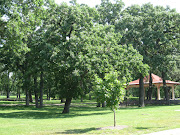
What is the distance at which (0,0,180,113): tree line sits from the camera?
646 inches

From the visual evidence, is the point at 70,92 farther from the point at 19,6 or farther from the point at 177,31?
the point at 177,31

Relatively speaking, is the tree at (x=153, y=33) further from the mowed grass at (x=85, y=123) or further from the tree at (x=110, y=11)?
the mowed grass at (x=85, y=123)

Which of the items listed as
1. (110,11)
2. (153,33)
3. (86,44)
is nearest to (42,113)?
(86,44)

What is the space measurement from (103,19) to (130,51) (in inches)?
709

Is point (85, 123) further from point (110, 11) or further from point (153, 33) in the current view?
point (110, 11)

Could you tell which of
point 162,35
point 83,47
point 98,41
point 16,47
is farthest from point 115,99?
Result: point 162,35

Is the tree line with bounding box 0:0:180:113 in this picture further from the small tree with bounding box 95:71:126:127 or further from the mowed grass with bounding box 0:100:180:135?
the mowed grass with bounding box 0:100:180:135

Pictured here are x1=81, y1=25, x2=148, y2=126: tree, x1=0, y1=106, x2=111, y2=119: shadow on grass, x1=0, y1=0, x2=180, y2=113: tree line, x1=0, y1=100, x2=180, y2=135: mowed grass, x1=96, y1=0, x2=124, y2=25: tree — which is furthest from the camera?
x1=96, y1=0, x2=124, y2=25: tree

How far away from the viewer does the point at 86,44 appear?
25.4 meters

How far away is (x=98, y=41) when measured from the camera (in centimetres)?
2694

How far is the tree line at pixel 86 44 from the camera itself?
16.4 meters

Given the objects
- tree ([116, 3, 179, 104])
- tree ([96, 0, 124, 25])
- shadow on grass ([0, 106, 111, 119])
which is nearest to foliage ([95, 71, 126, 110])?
shadow on grass ([0, 106, 111, 119])

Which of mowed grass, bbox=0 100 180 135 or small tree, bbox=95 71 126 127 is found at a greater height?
small tree, bbox=95 71 126 127

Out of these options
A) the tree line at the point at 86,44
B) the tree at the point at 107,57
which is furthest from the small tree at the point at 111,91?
the tree at the point at 107,57
